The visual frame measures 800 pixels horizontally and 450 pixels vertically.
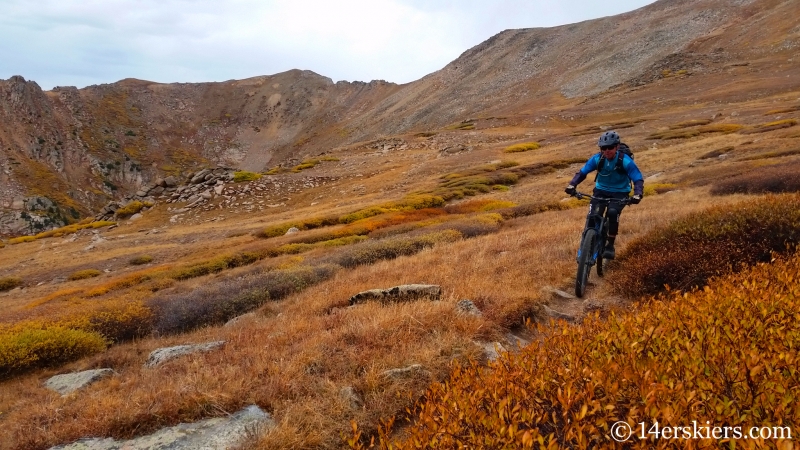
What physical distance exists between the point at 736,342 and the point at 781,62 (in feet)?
286

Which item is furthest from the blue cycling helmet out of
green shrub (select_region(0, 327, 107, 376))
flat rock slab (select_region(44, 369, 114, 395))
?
green shrub (select_region(0, 327, 107, 376))

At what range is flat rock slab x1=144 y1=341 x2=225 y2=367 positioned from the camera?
294 inches

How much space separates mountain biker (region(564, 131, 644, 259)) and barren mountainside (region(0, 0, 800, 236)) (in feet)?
209

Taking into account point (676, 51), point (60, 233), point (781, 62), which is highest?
point (676, 51)

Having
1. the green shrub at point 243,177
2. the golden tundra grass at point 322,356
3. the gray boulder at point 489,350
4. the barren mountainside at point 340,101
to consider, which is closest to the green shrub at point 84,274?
the golden tundra grass at point 322,356

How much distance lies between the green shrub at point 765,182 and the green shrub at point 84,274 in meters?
32.6

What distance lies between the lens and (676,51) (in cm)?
8256

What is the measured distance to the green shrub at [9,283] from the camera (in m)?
27.5

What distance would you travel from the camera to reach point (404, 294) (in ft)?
28.3

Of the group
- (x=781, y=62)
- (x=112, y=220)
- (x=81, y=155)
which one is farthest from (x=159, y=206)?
(x=81, y=155)

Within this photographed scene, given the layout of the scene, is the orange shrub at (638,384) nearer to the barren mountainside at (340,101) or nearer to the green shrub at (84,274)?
the green shrub at (84,274)

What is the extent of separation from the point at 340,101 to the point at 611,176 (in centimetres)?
15574

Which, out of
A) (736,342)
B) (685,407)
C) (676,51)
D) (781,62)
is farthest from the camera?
(676,51)

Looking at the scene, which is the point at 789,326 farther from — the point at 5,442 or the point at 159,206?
the point at 159,206
